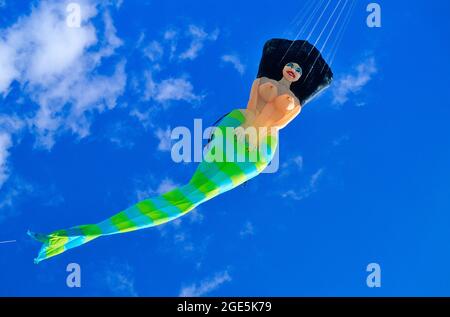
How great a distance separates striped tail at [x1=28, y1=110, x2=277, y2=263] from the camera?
33.9 ft

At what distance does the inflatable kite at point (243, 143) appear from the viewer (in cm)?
1045

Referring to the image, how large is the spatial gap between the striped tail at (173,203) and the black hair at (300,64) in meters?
0.93

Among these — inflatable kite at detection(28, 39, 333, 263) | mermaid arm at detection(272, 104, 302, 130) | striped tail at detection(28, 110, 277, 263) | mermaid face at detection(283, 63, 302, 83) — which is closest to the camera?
striped tail at detection(28, 110, 277, 263)

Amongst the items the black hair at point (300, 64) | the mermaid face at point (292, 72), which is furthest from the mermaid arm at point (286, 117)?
the mermaid face at point (292, 72)

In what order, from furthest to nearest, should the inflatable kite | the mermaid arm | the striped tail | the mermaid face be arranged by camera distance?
the mermaid face
the mermaid arm
the inflatable kite
the striped tail

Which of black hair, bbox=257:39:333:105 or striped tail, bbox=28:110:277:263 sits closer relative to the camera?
striped tail, bbox=28:110:277:263

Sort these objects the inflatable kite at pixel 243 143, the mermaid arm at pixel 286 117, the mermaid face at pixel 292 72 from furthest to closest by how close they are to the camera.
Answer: the mermaid face at pixel 292 72, the mermaid arm at pixel 286 117, the inflatable kite at pixel 243 143

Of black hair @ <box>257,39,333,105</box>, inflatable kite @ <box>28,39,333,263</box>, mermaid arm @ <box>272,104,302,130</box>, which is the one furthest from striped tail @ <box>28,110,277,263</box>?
black hair @ <box>257,39,333,105</box>

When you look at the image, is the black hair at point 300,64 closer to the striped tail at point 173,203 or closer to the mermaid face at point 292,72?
the mermaid face at point 292,72

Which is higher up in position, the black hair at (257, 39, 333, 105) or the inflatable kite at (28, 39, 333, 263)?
the black hair at (257, 39, 333, 105)

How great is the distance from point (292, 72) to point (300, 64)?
0.22 m

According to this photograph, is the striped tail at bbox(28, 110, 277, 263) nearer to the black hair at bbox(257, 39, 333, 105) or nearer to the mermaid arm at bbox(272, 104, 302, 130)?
the mermaid arm at bbox(272, 104, 302, 130)
